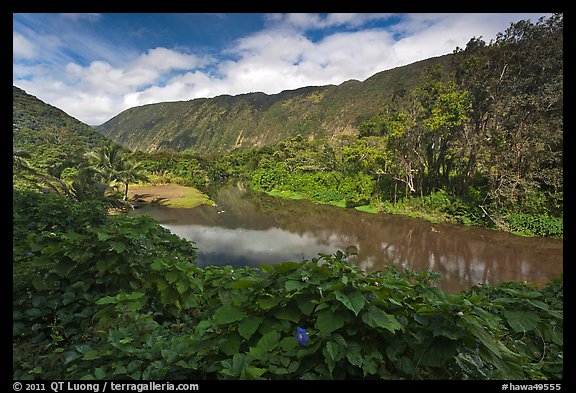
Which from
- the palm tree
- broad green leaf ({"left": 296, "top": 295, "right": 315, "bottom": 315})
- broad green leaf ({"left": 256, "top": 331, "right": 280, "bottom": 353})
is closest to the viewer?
broad green leaf ({"left": 256, "top": 331, "right": 280, "bottom": 353})

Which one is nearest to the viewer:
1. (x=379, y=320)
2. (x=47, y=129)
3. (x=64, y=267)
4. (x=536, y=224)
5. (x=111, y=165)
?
(x=379, y=320)

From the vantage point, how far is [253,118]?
149 meters

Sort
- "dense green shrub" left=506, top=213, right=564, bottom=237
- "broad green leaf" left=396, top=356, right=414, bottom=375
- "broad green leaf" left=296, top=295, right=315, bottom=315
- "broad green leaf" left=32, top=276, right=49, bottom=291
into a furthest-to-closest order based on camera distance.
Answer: "dense green shrub" left=506, top=213, right=564, bottom=237, "broad green leaf" left=32, top=276, right=49, bottom=291, "broad green leaf" left=296, top=295, right=315, bottom=315, "broad green leaf" left=396, top=356, right=414, bottom=375

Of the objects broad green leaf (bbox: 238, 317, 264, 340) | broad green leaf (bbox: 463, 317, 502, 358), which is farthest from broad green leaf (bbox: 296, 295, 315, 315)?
broad green leaf (bbox: 463, 317, 502, 358)

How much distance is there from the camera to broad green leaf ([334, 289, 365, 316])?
1.41 metres

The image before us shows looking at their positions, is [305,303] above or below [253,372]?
above

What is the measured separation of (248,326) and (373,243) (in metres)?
14.2

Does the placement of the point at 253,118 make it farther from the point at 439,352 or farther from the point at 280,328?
the point at 439,352

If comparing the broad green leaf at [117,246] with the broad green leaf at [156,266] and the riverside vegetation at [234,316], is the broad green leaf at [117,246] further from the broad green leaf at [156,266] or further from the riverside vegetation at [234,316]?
the broad green leaf at [156,266]

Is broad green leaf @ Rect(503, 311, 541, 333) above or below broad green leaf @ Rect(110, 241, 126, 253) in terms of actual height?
below

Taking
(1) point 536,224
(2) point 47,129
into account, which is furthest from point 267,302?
(2) point 47,129

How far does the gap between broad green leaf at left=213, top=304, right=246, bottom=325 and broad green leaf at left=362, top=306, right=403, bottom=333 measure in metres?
0.70

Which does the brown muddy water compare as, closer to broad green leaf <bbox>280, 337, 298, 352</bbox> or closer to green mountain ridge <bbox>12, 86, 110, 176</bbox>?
broad green leaf <bbox>280, 337, 298, 352</bbox>
